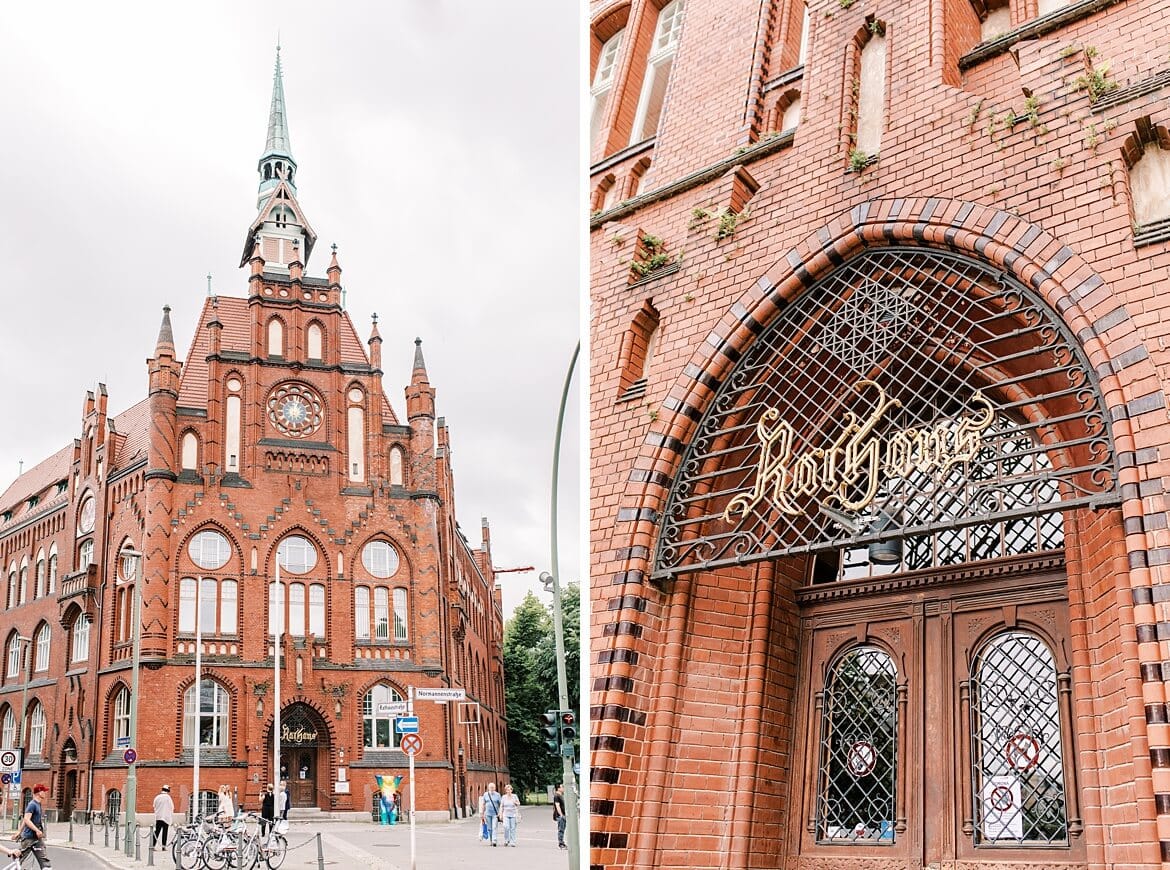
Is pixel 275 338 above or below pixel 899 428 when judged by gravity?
above

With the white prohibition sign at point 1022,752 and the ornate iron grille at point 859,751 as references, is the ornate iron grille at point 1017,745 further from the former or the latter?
the ornate iron grille at point 859,751

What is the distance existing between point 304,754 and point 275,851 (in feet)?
59.0

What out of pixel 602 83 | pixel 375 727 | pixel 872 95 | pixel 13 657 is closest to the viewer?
pixel 872 95

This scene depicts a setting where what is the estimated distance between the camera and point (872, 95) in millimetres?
7469

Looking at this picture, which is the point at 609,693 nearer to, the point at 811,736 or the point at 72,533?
the point at 811,736

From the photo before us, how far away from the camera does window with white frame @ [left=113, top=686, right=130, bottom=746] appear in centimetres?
3553

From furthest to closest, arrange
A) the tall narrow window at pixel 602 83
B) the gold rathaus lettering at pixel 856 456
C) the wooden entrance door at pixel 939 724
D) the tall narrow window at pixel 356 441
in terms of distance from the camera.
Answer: the tall narrow window at pixel 356 441 < the tall narrow window at pixel 602 83 < the wooden entrance door at pixel 939 724 < the gold rathaus lettering at pixel 856 456

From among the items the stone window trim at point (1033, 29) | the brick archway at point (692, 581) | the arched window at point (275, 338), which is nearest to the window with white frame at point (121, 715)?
the arched window at point (275, 338)

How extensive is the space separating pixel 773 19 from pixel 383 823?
2867cm

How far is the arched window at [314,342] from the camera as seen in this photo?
3922 centimetres

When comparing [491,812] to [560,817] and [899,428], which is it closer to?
[560,817]

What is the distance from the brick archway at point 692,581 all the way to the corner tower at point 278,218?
35.3 meters

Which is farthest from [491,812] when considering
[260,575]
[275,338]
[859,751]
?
[275,338]

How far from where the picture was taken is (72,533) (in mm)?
41438
